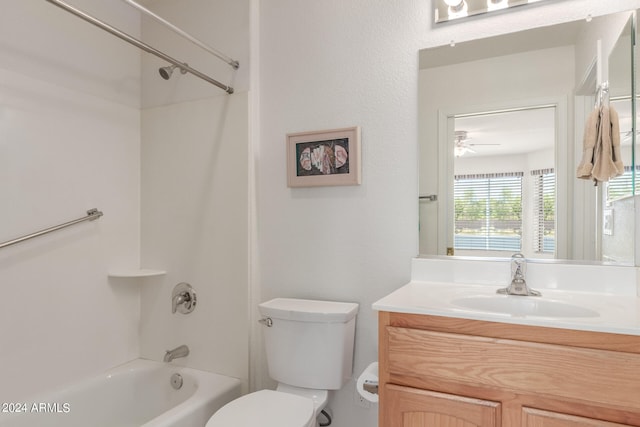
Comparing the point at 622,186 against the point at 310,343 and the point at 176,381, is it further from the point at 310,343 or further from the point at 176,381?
the point at 176,381

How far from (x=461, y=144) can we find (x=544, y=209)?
408 mm

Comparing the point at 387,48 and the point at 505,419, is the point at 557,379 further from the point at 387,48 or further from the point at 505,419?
the point at 387,48

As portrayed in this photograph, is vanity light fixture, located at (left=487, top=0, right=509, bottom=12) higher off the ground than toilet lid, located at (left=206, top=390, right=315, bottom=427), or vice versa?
vanity light fixture, located at (left=487, top=0, right=509, bottom=12)

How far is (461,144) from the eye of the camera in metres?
1.62

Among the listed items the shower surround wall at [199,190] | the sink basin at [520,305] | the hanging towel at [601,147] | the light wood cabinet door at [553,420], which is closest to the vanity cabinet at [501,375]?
the light wood cabinet door at [553,420]

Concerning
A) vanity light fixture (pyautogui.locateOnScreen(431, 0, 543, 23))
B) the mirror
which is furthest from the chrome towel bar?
vanity light fixture (pyautogui.locateOnScreen(431, 0, 543, 23))

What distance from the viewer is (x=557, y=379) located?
3.27 ft

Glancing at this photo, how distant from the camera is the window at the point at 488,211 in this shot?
153 cm

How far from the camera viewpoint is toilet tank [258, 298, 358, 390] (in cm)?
161

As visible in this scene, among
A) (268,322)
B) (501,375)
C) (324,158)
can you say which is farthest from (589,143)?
(268,322)

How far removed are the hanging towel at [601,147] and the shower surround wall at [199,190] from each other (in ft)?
4.76

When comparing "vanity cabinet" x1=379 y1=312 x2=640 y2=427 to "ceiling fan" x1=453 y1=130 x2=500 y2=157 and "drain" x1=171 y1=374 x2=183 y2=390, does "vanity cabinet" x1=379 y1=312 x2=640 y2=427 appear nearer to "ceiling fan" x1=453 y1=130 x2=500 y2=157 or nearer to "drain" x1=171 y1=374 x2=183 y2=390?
"ceiling fan" x1=453 y1=130 x2=500 y2=157

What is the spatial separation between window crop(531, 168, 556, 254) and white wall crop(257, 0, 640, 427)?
1.50 feet

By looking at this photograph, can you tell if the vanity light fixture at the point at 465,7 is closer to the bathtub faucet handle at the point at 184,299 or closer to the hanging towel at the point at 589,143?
the hanging towel at the point at 589,143
